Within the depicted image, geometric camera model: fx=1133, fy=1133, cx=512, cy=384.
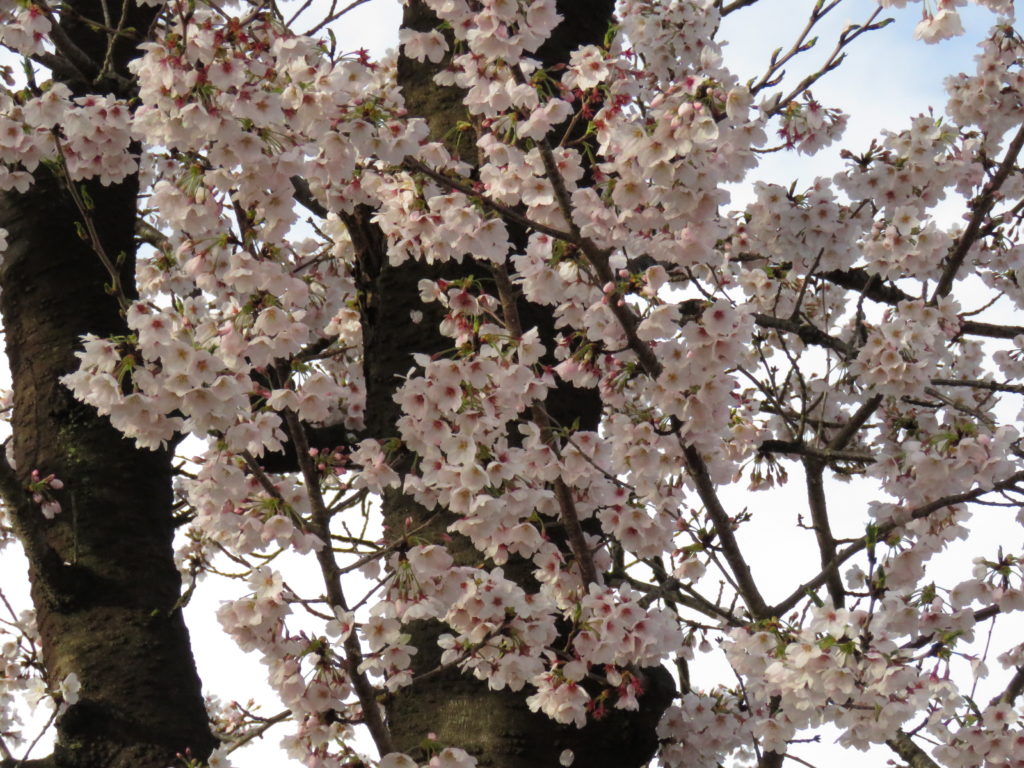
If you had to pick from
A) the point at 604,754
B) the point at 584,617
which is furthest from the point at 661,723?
the point at 584,617

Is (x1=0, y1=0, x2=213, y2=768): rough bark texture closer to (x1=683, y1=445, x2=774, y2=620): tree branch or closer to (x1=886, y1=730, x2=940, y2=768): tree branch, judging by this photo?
(x1=683, y1=445, x2=774, y2=620): tree branch

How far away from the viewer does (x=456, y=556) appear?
3387 millimetres

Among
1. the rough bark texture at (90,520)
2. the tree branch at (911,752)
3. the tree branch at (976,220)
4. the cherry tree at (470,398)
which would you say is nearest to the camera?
the cherry tree at (470,398)

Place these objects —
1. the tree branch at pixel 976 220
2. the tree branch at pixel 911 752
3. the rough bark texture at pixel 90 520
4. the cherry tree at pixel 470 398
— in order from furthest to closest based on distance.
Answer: the tree branch at pixel 911 752
the tree branch at pixel 976 220
the rough bark texture at pixel 90 520
the cherry tree at pixel 470 398

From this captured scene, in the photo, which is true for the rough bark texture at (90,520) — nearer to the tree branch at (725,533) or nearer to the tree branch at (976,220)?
the tree branch at (725,533)

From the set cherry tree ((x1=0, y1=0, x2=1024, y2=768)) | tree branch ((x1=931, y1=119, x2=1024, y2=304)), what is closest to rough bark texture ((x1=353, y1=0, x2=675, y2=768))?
cherry tree ((x1=0, y1=0, x2=1024, y2=768))

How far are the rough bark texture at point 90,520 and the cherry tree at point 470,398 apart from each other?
0.05 feet

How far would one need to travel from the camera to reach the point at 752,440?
445 centimetres

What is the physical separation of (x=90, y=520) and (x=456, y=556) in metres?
1.58

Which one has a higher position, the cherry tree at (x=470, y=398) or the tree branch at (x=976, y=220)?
the tree branch at (x=976, y=220)

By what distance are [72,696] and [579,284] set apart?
7.37ft

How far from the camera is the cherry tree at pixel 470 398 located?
2.86 metres

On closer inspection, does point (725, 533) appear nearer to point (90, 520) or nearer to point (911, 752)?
point (911, 752)

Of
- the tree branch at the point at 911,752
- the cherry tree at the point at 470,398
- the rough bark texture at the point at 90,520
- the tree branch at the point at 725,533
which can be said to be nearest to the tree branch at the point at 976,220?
the cherry tree at the point at 470,398
